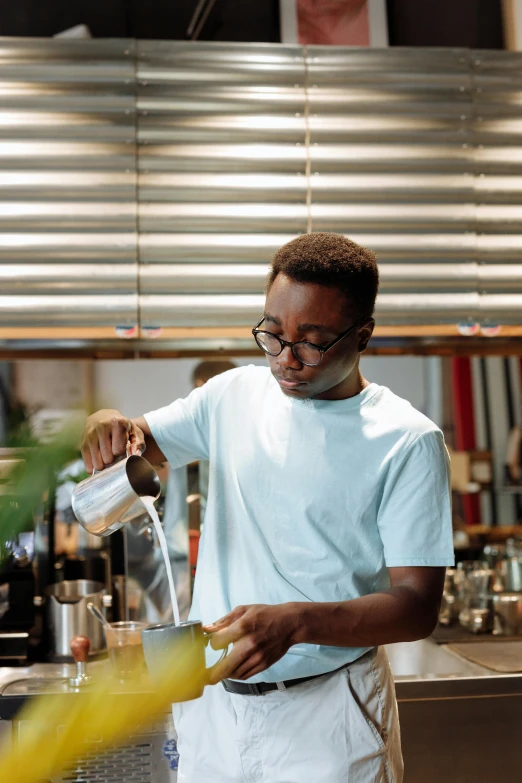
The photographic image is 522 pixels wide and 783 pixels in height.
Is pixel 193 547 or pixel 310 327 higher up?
pixel 310 327

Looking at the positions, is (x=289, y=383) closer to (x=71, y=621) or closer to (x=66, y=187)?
(x=71, y=621)

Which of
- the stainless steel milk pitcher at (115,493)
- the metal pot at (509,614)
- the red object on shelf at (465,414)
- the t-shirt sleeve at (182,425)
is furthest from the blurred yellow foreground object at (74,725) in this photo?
the red object on shelf at (465,414)

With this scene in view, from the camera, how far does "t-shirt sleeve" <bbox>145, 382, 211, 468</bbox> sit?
63.1 inches

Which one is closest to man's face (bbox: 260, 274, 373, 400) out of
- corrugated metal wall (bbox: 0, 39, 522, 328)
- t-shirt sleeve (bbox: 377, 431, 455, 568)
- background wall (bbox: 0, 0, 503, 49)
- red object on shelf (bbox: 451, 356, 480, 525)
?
t-shirt sleeve (bbox: 377, 431, 455, 568)

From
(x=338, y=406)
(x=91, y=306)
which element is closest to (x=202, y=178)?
(x=91, y=306)

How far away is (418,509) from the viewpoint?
137cm

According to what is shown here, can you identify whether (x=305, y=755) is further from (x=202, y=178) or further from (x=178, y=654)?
(x=202, y=178)

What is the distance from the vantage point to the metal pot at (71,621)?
225cm

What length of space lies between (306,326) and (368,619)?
467mm

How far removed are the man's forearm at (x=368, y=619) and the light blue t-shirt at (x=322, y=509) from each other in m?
0.08

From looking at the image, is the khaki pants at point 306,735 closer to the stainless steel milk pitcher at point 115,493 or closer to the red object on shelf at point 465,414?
the stainless steel milk pitcher at point 115,493

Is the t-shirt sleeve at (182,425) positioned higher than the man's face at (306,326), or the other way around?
the man's face at (306,326)

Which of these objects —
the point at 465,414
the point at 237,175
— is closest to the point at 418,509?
the point at 237,175

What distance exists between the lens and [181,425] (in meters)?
1.61
